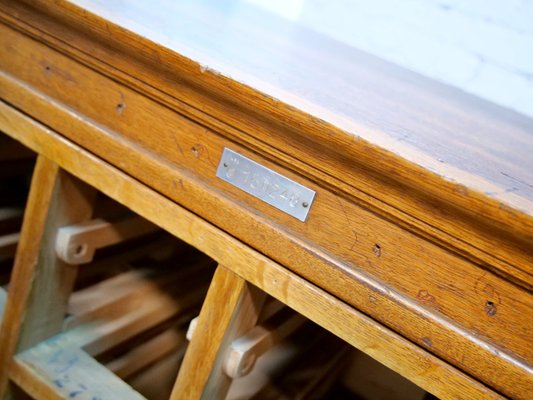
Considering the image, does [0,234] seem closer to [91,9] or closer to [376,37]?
[91,9]

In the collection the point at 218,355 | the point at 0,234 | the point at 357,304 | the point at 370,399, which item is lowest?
the point at 370,399

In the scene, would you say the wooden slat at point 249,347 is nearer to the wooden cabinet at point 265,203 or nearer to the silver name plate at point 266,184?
the wooden cabinet at point 265,203

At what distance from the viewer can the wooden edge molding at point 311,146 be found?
1.30ft

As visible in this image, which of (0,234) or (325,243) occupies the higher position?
(325,243)

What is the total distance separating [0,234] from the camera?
981mm

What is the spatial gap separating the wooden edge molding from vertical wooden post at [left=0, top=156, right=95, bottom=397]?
170 millimetres

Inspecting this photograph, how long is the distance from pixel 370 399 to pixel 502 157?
1011 millimetres

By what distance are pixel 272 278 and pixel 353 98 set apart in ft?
0.81

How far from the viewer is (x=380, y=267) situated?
461mm

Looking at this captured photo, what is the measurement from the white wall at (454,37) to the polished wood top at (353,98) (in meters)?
0.36

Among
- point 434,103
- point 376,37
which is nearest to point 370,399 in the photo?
point 434,103

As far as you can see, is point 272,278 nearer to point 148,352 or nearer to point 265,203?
point 265,203

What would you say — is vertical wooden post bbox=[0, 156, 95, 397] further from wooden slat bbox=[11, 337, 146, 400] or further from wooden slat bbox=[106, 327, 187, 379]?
wooden slat bbox=[106, 327, 187, 379]

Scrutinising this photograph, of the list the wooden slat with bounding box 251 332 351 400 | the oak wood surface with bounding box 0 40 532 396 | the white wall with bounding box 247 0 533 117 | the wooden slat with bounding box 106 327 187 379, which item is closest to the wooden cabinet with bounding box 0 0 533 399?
the oak wood surface with bounding box 0 40 532 396
